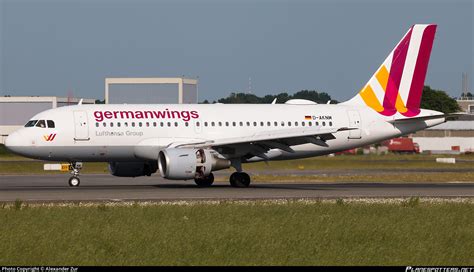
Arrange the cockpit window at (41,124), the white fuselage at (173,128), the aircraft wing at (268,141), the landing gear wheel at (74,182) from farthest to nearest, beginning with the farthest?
the landing gear wheel at (74,182)
the cockpit window at (41,124)
the white fuselage at (173,128)
the aircraft wing at (268,141)

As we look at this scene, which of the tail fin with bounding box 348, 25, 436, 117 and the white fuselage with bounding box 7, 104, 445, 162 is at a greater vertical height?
the tail fin with bounding box 348, 25, 436, 117

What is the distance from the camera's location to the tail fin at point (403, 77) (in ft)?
152

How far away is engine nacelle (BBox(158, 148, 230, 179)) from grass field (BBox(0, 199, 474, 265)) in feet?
33.5

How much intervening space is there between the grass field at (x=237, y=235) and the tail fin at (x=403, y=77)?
63.1 ft

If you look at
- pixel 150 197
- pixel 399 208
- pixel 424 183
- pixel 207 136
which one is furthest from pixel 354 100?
pixel 399 208

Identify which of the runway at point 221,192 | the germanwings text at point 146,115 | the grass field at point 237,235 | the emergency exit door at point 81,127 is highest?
the germanwings text at point 146,115

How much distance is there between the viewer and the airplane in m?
40.0

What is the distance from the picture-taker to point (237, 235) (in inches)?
782

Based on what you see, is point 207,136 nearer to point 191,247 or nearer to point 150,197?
point 150,197

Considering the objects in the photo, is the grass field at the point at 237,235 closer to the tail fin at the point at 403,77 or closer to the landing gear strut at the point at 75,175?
the landing gear strut at the point at 75,175

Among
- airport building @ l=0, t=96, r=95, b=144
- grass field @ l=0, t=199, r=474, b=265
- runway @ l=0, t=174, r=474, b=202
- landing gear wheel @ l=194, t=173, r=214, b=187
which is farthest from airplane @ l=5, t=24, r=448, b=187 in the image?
airport building @ l=0, t=96, r=95, b=144

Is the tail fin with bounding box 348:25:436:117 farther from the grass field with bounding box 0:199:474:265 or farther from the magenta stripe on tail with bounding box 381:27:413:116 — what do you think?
the grass field with bounding box 0:199:474:265

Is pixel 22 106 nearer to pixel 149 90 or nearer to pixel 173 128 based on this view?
pixel 149 90

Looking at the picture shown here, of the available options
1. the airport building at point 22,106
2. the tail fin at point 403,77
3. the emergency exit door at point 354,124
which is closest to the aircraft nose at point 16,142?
the emergency exit door at point 354,124
